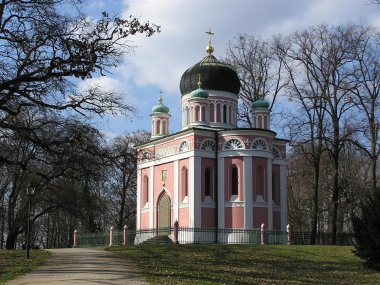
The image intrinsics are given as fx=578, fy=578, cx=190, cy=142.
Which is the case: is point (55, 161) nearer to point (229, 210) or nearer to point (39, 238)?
point (229, 210)

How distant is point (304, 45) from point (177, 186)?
1254cm

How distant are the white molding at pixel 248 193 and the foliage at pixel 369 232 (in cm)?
1235

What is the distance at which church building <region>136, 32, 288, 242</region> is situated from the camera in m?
34.8

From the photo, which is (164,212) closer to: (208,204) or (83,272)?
(208,204)

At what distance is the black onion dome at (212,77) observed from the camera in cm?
3956

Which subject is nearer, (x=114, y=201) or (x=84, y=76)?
(x=84, y=76)

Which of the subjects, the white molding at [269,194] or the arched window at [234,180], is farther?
the arched window at [234,180]

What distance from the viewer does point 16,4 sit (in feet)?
Result: 55.4

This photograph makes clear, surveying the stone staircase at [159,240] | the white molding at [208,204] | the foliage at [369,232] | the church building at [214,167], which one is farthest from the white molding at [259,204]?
the foliage at [369,232]

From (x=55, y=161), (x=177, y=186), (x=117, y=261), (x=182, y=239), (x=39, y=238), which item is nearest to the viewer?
(x=55, y=161)

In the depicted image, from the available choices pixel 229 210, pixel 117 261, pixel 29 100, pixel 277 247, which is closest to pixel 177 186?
pixel 229 210

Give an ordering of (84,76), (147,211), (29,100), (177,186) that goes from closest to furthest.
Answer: (84,76)
(29,100)
(177,186)
(147,211)

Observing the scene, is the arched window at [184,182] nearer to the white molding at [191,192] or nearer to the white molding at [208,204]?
the white molding at [191,192]

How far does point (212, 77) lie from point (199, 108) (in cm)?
299
